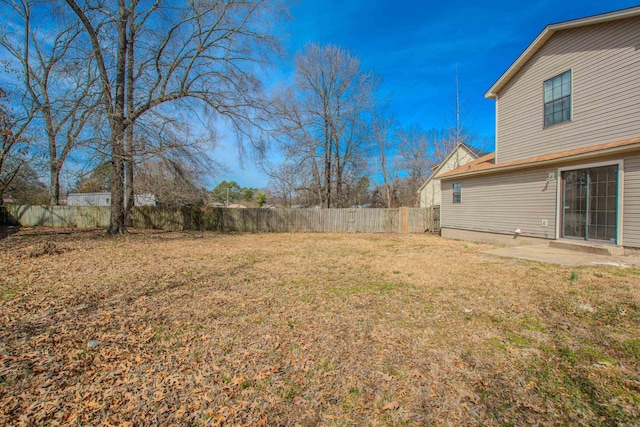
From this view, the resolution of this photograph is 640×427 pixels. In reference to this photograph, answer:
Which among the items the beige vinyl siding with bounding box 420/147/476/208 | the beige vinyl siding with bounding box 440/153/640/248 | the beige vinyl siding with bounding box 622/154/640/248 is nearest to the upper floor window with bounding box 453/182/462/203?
the beige vinyl siding with bounding box 440/153/640/248

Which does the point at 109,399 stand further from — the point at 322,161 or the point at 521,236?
the point at 322,161

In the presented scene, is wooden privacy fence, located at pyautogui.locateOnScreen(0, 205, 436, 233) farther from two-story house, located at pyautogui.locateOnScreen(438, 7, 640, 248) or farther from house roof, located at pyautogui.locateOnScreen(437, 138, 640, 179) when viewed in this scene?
house roof, located at pyautogui.locateOnScreen(437, 138, 640, 179)

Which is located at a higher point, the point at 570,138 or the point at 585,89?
the point at 585,89

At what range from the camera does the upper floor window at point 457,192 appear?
38.7 feet

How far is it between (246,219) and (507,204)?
12.5 metres

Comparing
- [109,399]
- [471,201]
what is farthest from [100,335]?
[471,201]

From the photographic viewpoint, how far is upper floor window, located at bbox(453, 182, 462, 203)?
38.7 feet

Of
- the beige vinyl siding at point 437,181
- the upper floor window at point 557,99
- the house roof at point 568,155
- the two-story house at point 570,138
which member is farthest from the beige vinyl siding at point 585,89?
the beige vinyl siding at point 437,181

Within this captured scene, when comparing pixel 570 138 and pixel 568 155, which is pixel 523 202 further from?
pixel 570 138

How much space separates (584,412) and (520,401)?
1.21ft

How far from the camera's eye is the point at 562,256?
6.45m

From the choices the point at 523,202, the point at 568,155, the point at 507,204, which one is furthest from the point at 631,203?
the point at 507,204

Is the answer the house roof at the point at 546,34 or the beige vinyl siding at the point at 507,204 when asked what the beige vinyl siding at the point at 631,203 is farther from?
the house roof at the point at 546,34

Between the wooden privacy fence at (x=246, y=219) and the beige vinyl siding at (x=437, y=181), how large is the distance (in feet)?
20.2
